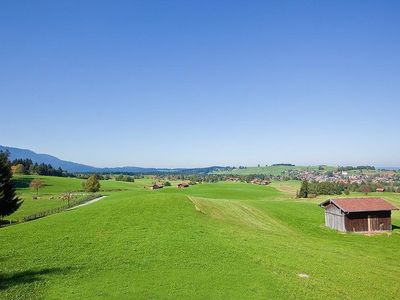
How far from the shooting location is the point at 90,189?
452ft

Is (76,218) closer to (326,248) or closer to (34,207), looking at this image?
(326,248)

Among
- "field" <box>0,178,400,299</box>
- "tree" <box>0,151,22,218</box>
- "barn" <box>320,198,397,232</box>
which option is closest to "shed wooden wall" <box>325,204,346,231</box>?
"barn" <box>320,198,397,232</box>

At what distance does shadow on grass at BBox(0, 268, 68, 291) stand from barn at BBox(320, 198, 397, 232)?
54472mm

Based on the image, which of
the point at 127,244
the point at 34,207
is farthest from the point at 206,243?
the point at 34,207

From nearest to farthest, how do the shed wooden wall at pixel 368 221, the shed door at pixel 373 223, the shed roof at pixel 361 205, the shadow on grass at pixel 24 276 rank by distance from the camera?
the shadow on grass at pixel 24 276, the shed wooden wall at pixel 368 221, the shed roof at pixel 361 205, the shed door at pixel 373 223

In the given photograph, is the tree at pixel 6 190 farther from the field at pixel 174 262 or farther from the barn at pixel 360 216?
the barn at pixel 360 216

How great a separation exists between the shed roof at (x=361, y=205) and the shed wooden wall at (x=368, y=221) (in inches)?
37.2

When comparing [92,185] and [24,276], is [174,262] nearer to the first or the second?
[24,276]

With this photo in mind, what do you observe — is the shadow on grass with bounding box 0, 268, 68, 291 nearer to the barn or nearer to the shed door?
the barn

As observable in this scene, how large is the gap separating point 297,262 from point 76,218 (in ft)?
99.8

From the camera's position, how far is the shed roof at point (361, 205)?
68181 millimetres

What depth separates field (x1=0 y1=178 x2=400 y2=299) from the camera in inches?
999

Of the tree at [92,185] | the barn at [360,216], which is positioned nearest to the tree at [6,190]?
the barn at [360,216]

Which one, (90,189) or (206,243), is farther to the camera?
(90,189)
